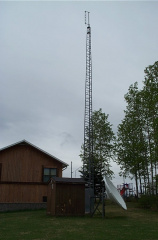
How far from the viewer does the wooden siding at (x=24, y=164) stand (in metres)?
27.2

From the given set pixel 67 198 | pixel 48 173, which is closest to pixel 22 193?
pixel 48 173

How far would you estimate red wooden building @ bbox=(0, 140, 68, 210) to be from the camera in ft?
88.2

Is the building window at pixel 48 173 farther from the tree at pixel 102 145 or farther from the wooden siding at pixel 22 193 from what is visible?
the tree at pixel 102 145

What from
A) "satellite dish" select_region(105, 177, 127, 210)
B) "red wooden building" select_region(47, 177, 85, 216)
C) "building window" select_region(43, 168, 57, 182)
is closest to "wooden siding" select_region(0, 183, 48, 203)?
"building window" select_region(43, 168, 57, 182)

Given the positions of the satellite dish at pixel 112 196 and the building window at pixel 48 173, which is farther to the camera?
the building window at pixel 48 173

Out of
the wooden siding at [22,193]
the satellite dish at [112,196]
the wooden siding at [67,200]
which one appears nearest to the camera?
the satellite dish at [112,196]

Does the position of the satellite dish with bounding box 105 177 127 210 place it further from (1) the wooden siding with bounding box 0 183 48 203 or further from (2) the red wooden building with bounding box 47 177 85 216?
(1) the wooden siding with bounding box 0 183 48 203

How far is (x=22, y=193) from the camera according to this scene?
1067 inches

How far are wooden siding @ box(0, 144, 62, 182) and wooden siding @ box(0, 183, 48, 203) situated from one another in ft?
1.89

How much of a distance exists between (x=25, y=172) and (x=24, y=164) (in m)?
0.80

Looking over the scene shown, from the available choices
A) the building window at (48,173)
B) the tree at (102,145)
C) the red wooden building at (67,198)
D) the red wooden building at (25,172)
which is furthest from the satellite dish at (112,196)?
the tree at (102,145)

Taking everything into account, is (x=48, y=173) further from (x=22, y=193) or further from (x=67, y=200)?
(x=67, y=200)

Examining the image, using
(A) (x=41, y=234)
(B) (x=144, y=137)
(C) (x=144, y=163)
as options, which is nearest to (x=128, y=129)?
(B) (x=144, y=137)

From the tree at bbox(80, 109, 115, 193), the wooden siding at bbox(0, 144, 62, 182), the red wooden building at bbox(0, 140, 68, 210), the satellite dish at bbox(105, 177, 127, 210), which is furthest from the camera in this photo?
the tree at bbox(80, 109, 115, 193)
